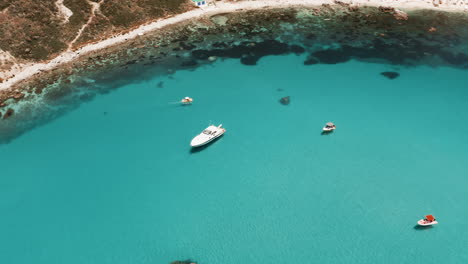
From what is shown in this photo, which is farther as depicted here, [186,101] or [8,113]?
[186,101]

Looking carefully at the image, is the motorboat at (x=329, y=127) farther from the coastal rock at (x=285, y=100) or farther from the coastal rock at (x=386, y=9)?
the coastal rock at (x=386, y=9)

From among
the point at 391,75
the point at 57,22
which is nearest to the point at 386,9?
the point at 391,75

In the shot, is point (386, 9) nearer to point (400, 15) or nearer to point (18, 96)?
point (400, 15)

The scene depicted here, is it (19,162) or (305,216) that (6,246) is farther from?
(305,216)

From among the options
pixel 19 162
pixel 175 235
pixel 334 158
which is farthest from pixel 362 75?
pixel 19 162

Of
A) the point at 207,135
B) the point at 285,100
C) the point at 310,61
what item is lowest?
the point at 207,135

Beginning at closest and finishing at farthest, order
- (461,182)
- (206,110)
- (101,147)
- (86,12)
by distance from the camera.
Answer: (461,182), (101,147), (206,110), (86,12)
